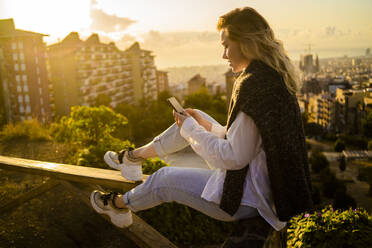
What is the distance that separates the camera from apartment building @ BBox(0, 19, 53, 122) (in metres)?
28.3

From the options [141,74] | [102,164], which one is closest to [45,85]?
[141,74]

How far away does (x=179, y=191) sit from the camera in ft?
6.01

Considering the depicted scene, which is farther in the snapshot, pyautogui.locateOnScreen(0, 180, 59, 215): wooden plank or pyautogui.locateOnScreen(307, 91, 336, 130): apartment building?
pyautogui.locateOnScreen(307, 91, 336, 130): apartment building

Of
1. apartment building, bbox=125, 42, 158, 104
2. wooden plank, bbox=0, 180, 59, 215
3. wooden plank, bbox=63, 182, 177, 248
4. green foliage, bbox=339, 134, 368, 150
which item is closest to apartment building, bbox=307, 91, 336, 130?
green foliage, bbox=339, 134, 368, 150

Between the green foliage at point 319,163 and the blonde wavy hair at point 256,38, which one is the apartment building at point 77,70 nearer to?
the green foliage at point 319,163

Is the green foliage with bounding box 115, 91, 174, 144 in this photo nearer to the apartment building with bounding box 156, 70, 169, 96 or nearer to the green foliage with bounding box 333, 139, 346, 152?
the green foliage with bounding box 333, 139, 346, 152

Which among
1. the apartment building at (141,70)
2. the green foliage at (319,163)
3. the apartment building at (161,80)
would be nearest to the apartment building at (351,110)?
the green foliage at (319,163)

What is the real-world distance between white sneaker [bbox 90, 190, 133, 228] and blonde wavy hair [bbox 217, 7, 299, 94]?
1.27 meters

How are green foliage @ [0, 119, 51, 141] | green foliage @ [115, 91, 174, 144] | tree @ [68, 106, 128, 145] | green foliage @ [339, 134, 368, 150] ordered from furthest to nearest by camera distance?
green foliage @ [339, 134, 368, 150] < green foliage @ [115, 91, 174, 144] < tree @ [68, 106, 128, 145] < green foliage @ [0, 119, 51, 141]

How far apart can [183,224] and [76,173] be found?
1547 mm

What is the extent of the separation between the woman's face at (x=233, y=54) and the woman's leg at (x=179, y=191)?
621 millimetres

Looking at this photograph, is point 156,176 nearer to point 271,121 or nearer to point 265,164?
point 265,164

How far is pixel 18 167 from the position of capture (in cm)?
304

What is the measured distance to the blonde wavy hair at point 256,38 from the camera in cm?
160
